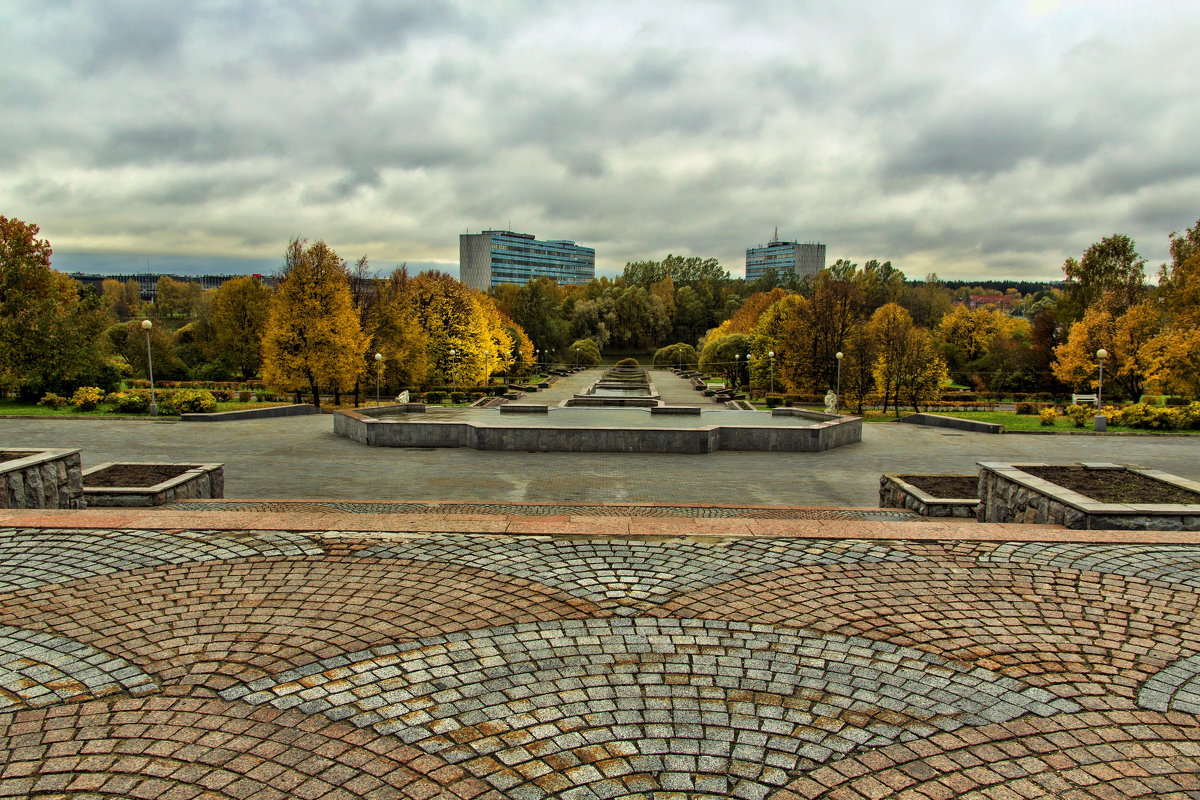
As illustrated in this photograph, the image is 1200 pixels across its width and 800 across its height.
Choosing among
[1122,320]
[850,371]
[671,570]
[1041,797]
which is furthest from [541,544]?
[1122,320]

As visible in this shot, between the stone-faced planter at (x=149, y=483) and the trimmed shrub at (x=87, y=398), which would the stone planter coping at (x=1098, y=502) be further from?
the trimmed shrub at (x=87, y=398)

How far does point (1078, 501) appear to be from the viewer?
7.23 m

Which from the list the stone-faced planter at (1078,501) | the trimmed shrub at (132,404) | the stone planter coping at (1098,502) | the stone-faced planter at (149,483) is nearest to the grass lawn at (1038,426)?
the stone-faced planter at (1078,501)

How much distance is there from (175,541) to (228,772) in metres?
4.02

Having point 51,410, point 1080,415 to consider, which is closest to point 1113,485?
point 1080,415

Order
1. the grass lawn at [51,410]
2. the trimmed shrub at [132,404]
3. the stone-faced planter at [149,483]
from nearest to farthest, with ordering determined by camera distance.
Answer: the stone-faced planter at [149,483] < the grass lawn at [51,410] < the trimmed shrub at [132,404]

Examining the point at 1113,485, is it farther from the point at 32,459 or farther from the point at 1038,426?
the point at 1038,426

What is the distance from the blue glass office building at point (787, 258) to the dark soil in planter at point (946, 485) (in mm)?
170597

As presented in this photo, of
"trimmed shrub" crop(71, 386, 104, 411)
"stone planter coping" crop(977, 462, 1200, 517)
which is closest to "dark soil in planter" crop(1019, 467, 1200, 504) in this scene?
"stone planter coping" crop(977, 462, 1200, 517)

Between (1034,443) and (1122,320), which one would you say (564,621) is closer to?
(1034,443)

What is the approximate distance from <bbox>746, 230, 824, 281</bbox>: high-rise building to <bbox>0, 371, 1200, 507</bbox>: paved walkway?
537 feet

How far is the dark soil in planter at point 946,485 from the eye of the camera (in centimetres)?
988

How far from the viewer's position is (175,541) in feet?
20.7

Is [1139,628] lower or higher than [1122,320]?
lower
